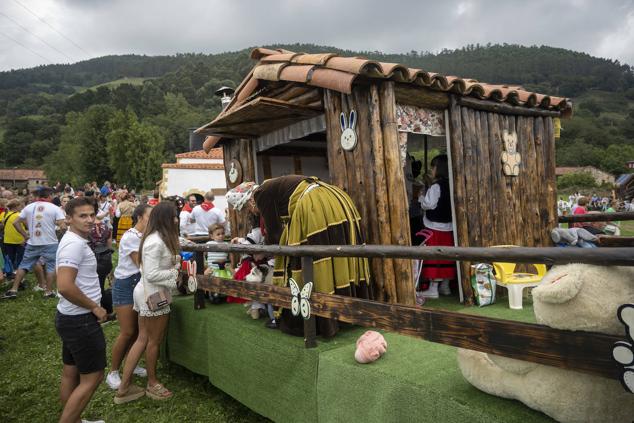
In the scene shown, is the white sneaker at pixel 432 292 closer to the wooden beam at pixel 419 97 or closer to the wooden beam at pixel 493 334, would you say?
the wooden beam at pixel 419 97

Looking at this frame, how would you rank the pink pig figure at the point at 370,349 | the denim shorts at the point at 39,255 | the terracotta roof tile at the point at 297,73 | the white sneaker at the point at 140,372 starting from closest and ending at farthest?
the pink pig figure at the point at 370,349
the terracotta roof tile at the point at 297,73
the white sneaker at the point at 140,372
the denim shorts at the point at 39,255

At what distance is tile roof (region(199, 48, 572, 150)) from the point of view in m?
4.16

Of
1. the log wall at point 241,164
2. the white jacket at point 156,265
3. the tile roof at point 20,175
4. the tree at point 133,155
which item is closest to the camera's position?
the white jacket at point 156,265

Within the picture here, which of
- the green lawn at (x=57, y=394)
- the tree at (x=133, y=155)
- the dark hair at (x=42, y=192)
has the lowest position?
the green lawn at (x=57, y=394)

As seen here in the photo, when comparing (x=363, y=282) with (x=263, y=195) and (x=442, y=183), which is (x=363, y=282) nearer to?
(x=263, y=195)

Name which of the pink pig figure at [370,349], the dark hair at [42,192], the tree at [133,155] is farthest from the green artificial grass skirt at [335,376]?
the tree at [133,155]

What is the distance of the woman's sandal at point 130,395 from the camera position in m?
4.44

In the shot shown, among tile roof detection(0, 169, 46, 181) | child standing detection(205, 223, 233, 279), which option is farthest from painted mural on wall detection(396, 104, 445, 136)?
tile roof detection(0, 169, 46, 181)

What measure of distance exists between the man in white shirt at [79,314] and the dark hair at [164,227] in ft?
2.19

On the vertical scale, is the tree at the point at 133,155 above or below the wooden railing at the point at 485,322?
above

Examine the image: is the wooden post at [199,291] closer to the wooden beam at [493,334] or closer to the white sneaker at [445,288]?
the wooden beam at [493,334]

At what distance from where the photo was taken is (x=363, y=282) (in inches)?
159

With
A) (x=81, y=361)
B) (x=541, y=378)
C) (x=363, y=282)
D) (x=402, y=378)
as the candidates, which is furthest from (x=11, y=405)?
(x=541, y=378)

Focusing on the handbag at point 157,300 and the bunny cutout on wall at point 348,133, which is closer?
the handbag at point 157,300
